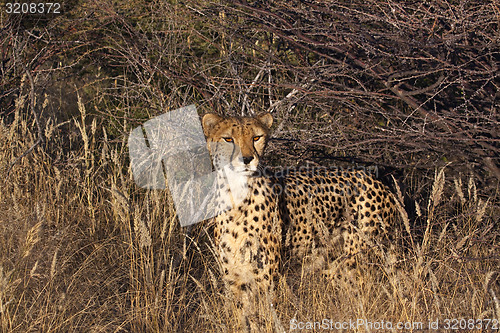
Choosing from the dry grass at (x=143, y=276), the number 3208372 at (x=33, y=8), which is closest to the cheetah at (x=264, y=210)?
the dry grass at (x=143, y=276)

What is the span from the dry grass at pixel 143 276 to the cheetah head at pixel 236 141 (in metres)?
0.40

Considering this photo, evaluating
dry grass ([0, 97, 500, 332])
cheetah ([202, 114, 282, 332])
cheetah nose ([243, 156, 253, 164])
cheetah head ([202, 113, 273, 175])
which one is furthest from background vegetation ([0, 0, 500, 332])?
cheetah nose ([243, 156, 253, 164])

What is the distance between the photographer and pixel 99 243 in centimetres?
344

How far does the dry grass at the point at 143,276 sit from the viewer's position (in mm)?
2352

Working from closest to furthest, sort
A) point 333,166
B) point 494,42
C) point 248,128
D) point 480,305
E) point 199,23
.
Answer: point 480,305, point 494,42, point 248,128, point 333,166, point 199,23

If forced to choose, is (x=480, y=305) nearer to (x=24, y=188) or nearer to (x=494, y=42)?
(x=494, y=42)

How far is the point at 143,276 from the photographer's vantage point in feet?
9.37

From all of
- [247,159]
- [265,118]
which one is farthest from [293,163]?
[247,159]

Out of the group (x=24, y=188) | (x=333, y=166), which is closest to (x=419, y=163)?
(x=333, y=166)

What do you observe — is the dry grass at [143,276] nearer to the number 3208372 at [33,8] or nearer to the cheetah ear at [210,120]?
the cheetah ear at [210,120]

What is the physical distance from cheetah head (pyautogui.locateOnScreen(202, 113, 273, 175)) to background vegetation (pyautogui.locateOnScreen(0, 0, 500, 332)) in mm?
327

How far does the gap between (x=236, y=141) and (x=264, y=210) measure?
38 cm

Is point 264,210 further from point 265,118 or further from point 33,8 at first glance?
point 33,8

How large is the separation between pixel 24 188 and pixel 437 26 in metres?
2.76
